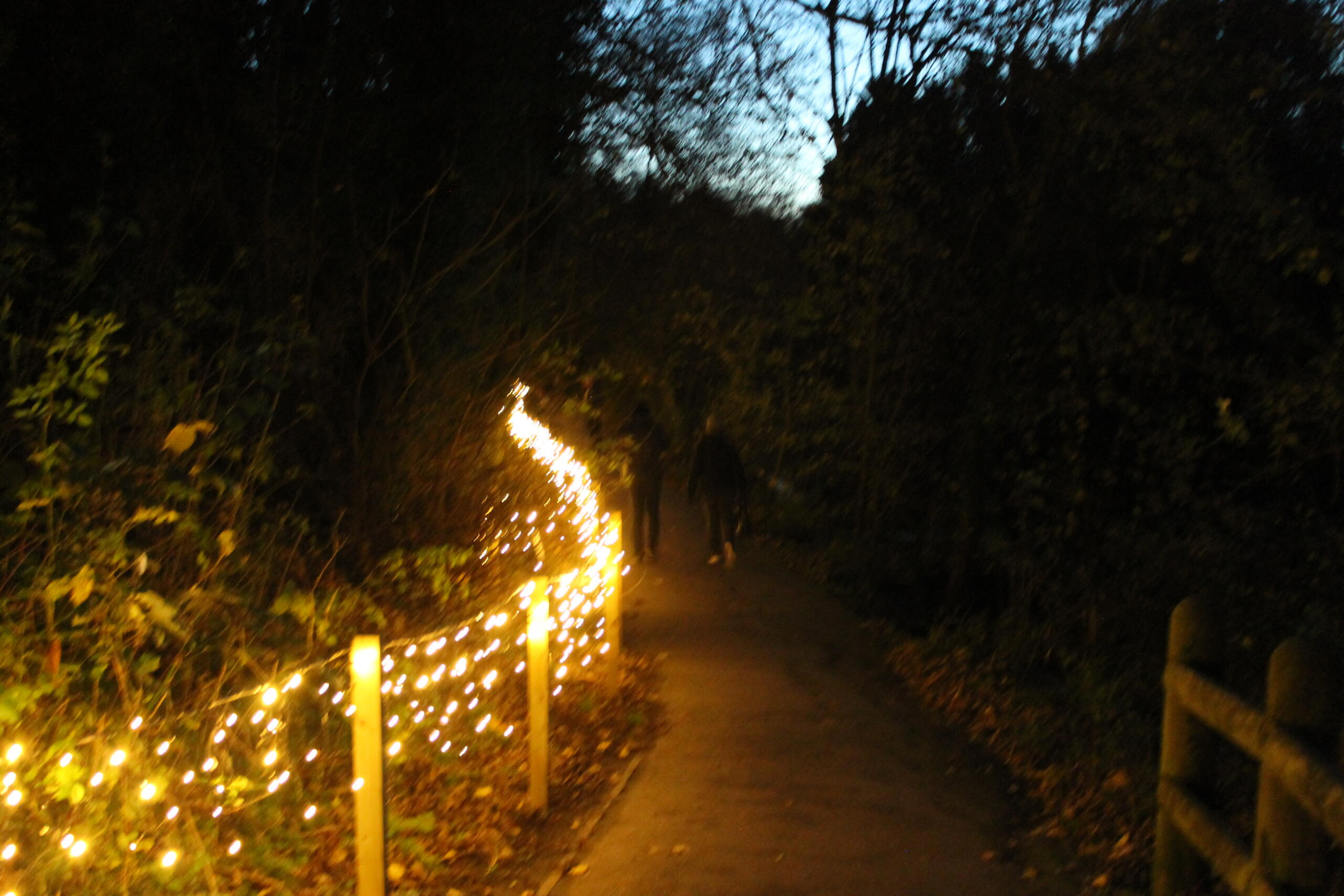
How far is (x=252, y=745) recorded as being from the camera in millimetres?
6012

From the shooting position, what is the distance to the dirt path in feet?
19.4

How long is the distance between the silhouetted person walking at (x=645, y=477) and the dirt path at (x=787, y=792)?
298 centimetres

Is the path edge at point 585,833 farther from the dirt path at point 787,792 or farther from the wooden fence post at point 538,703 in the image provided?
the wooden fence post at point 538,703

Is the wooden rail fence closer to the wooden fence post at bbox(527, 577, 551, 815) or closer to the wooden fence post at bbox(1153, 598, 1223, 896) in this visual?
the wooden fence post at bbox(1153, 598, 1223, 896)

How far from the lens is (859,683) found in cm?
1059

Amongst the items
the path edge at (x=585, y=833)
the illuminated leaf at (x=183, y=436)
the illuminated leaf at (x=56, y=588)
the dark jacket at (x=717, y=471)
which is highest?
the dark jacket at (x=717, y=471)

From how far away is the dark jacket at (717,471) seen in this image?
15031 mm

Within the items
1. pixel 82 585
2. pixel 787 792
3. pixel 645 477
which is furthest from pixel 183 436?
pixel 645 477

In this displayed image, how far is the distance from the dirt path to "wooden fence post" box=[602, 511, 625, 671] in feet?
1.70

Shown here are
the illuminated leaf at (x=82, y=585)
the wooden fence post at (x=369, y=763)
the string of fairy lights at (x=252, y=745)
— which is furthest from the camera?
the illuminated leaf at (x=82, y=585)

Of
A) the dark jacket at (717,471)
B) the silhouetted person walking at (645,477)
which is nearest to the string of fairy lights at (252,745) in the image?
the silhouetted person walking at (645,477)

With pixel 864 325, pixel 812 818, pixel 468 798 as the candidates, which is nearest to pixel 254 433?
pixel 468 798

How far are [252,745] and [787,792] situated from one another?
117 inches

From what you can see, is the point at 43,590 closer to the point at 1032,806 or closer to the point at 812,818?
the point at 812,818
